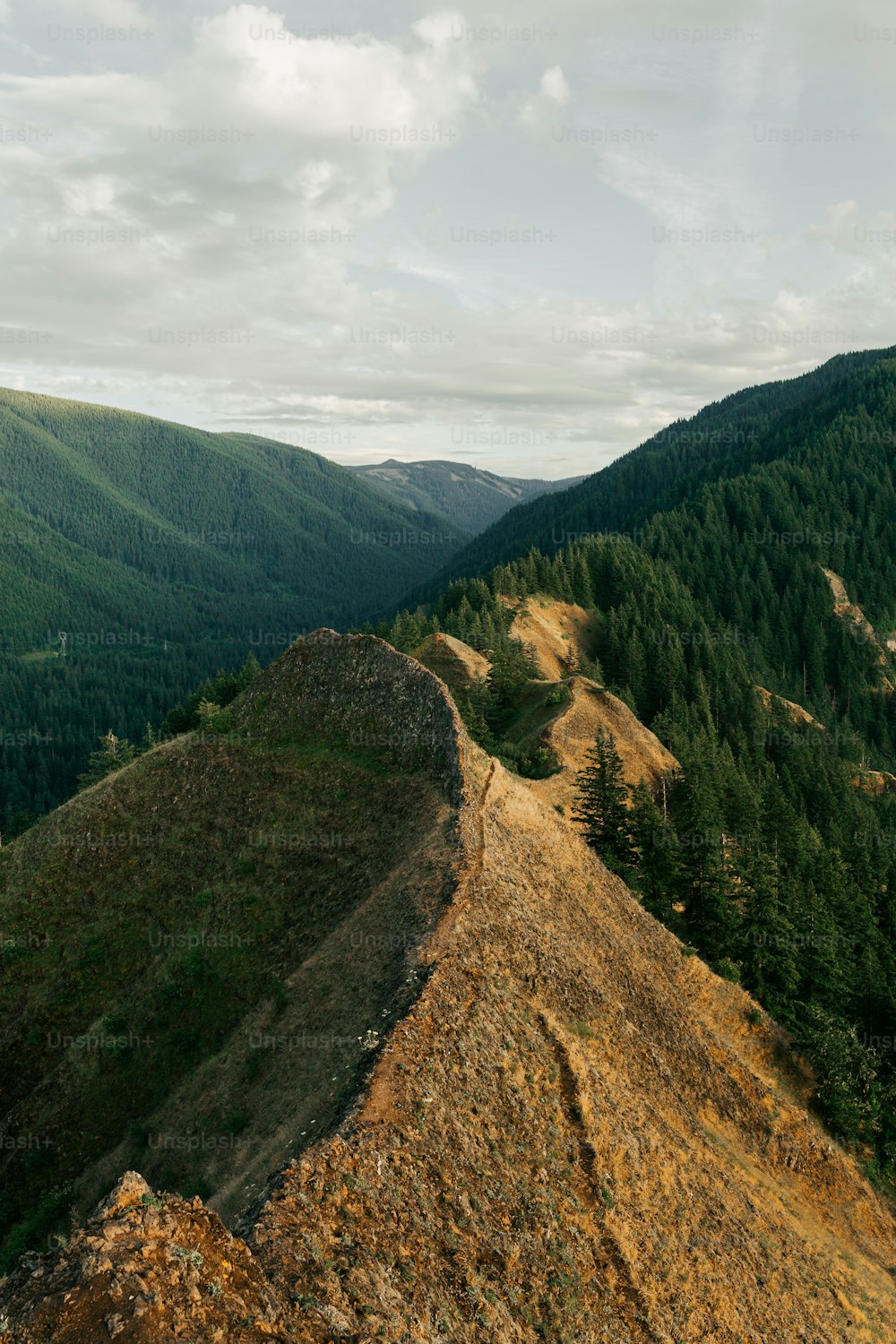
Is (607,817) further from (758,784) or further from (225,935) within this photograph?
(758,784)

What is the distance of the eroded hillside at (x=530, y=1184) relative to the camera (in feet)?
44.1

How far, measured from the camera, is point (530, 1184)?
65.5 ft

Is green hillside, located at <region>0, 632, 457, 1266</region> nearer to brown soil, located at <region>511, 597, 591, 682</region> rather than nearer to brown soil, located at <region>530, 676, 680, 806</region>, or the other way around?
brown soil, located at <region>530, 676, 680, 806</region>

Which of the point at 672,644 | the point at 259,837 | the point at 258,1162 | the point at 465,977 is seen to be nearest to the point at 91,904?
the point at 259,837

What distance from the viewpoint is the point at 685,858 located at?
4753cm

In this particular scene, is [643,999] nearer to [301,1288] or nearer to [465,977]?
[465,977]

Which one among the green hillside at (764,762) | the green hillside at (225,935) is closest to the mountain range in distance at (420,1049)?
the green hillside at (225,935)

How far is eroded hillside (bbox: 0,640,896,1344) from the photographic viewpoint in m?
13.4

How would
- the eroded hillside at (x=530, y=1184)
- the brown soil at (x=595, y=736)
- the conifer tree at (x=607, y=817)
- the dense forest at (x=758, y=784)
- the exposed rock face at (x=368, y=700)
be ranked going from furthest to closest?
the brown soil at (x=595, y=736) → the conifer tree at (x=607, y=817) → the dense forest at (x=758, y=784) → the exposed rock face at (x=368, y=700) → the eroded hillside at (x=530, y=1184)

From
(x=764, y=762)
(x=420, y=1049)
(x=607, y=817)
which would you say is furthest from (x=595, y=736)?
(x=764, y=762)

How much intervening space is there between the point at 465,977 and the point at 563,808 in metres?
30.1

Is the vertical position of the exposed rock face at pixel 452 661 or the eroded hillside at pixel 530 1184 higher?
the exposed rock face at pixel 452 661

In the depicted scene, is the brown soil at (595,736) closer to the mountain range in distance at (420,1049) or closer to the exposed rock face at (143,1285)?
the mountain range in distance at (420,1049)

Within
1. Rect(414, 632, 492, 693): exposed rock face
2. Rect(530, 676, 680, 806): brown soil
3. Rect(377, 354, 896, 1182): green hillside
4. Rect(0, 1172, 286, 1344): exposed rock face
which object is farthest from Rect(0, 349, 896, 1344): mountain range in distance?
Rect(414, 632, 492, 693): exposed rock face
